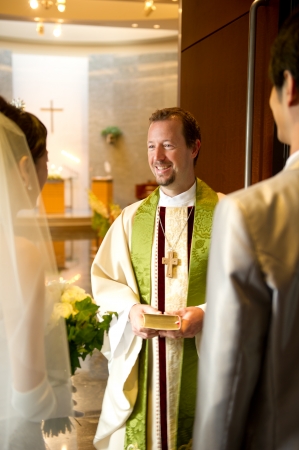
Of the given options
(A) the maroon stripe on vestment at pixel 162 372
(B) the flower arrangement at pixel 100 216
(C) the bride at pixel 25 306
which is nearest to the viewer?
(C) the bride at pixel 25 306

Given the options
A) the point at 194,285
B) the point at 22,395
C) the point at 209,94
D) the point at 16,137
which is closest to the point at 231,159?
the point at 209,94

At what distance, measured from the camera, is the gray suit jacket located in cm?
120

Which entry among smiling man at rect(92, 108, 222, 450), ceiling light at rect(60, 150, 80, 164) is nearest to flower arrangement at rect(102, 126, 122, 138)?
ceiling light at rect(60, 150, 80, 164)

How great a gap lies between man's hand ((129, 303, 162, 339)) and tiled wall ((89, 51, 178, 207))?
14581 mm

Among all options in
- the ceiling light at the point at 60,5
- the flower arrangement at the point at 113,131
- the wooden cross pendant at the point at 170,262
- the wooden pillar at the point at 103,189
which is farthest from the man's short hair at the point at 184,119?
the flower arrangement at the point at 113,131

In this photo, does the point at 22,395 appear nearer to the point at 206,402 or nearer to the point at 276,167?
the point at 206,402

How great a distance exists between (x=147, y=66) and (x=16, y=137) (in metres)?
15.8

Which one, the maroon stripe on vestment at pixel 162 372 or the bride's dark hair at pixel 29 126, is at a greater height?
the bride's dark hair at pixel 29 126

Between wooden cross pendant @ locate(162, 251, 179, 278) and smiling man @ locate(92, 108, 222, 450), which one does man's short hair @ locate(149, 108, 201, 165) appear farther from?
wooden cross pendant @ locate(162, 251, 179, 278)

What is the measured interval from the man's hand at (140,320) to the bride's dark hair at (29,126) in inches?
39.7

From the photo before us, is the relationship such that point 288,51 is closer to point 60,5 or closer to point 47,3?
point 47,3

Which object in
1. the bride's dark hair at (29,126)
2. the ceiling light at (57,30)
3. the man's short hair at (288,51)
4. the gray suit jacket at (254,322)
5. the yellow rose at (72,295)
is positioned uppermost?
the ceiling light at (57,30)

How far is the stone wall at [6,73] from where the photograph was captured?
1686cm

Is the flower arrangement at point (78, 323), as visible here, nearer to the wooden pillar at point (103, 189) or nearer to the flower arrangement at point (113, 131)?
the wooden pillar at point (103, 189)
